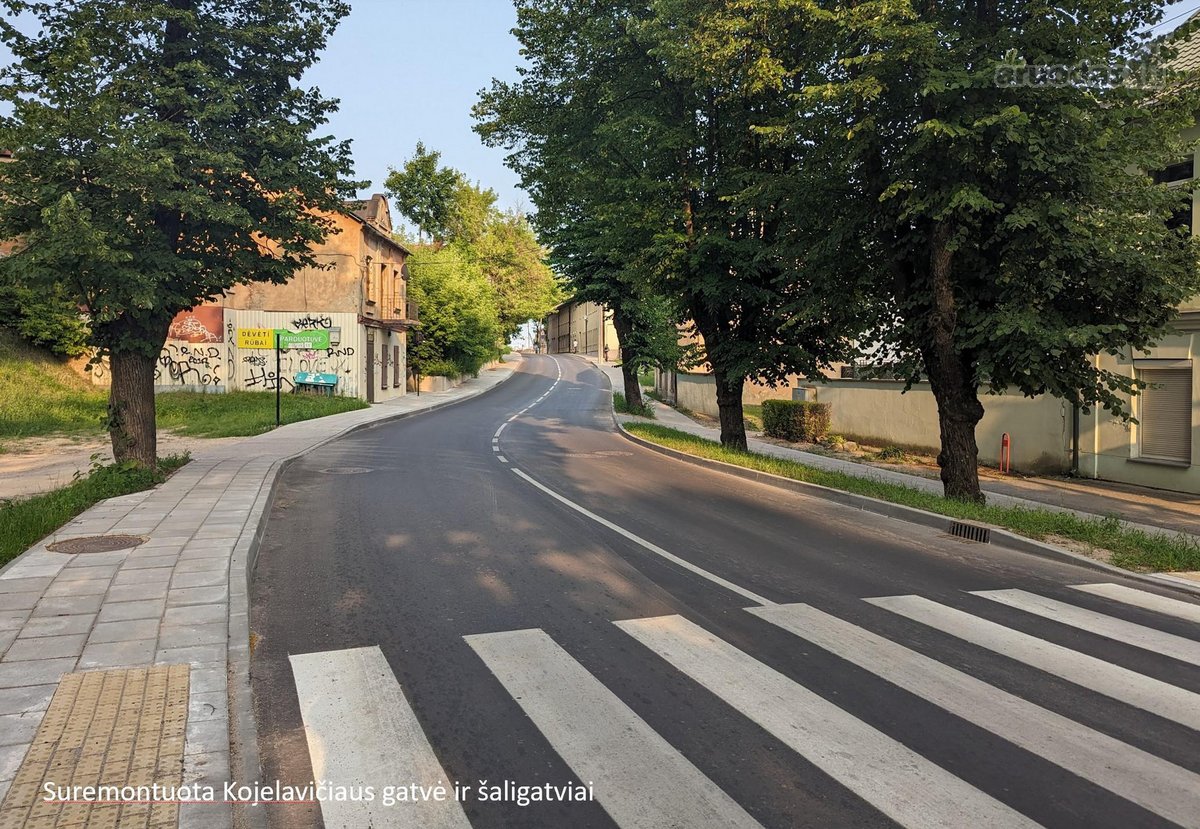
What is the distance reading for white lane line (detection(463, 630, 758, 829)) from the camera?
3.26m

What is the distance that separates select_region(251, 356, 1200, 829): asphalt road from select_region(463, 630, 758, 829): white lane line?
1 cm

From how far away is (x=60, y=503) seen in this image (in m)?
9.31

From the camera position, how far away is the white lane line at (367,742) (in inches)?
127

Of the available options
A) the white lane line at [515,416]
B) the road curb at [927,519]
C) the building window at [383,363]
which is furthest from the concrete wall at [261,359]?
the road curb at [927,519]

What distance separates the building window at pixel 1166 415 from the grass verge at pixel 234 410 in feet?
69.8

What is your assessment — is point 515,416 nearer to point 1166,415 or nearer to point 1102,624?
point 1166,415

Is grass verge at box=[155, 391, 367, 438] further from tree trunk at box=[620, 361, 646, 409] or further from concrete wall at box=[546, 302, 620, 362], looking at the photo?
concrete wall at box=[546, 302, 620, 362]

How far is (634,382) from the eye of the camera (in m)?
34.0

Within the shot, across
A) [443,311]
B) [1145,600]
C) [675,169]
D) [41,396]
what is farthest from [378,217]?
[1145,600]

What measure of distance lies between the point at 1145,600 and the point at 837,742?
4639 millimetres

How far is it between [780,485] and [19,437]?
59.3 ft

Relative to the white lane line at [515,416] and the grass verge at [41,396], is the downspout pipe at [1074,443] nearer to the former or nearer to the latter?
the white lane line at [515,416]

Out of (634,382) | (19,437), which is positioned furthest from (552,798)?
(634,382)

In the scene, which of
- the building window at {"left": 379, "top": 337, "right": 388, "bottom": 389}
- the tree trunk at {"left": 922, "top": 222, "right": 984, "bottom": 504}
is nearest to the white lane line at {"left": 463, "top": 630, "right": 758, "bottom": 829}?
the tree trunk at {"left": 922, "top": 222, "right": 984, "bottom": 504}
